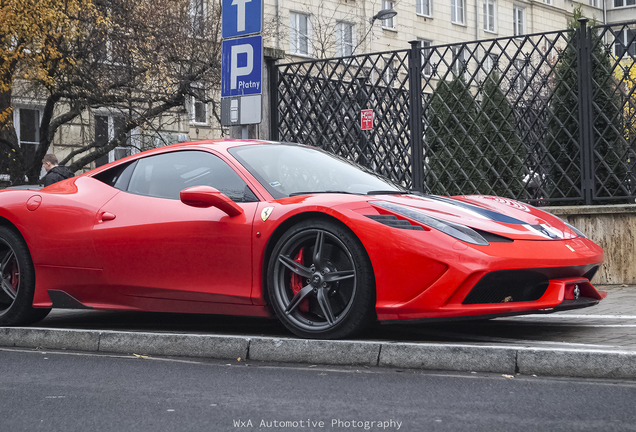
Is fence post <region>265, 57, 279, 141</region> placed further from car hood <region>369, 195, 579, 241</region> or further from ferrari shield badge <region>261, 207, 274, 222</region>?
ferrari shield badge <region>261, 207, 274, 222</region>

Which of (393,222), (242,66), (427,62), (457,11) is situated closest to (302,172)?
(393,222)

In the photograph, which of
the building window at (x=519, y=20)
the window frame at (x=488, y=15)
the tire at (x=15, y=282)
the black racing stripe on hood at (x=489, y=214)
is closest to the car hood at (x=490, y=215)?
the black racing stripe on hood at (x=489, y=214)

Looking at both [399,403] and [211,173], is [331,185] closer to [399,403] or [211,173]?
[211,173]

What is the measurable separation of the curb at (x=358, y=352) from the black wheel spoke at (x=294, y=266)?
413 mm

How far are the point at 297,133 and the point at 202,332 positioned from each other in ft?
16.5

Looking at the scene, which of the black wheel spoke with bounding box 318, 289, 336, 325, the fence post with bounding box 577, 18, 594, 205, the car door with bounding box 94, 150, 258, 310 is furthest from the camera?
the fence post with bounding box 577, 18, 594, 205

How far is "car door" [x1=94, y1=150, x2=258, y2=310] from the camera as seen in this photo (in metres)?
5.12

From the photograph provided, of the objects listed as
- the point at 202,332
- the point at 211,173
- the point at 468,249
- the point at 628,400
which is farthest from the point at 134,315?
the point at 628,400

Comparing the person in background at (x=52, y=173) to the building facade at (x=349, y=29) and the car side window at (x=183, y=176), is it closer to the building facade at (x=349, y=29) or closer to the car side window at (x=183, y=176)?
the car side window at (x=183, y=176)

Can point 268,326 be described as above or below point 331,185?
below

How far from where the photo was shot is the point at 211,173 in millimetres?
5555

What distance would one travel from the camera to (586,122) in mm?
8305

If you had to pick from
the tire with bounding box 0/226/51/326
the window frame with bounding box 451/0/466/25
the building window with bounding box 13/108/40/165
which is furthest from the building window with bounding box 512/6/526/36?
the tire with bounding box 0/226/51/326

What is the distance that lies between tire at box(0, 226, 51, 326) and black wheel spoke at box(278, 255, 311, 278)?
2.26 m
